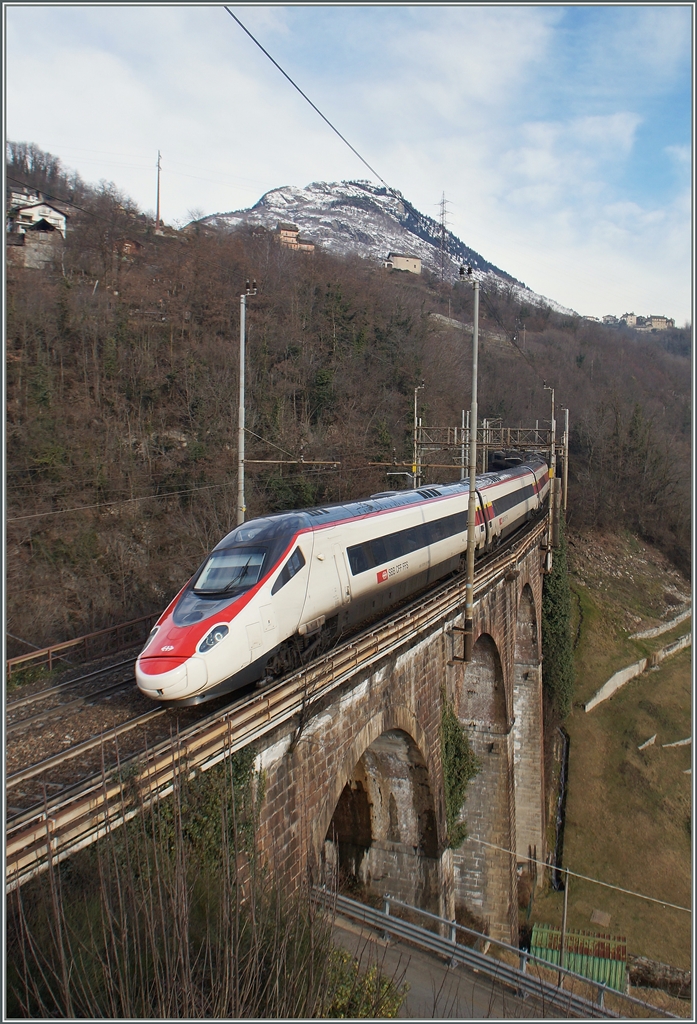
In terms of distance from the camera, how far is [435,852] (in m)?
13.7

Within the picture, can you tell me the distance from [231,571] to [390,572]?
4.65 metres

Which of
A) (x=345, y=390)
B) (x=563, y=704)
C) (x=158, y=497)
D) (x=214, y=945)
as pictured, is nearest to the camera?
(x=214, y=945)

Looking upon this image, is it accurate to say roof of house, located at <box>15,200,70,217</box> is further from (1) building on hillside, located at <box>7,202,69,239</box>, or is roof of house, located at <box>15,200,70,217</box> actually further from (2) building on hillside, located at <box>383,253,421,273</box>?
(2) building on hillside, located at <box>383,253,421,273</box>

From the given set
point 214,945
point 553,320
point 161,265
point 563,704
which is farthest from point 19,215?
point 553,320

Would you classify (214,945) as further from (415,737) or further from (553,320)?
(553,320)

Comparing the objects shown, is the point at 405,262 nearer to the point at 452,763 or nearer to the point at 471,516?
the point at 471,516

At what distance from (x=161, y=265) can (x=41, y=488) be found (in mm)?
21167

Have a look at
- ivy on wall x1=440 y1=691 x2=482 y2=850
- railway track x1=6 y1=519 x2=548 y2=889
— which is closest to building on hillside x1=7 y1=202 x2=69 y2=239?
ivy on wall x1=440 y1=691 x2=482 y2=850

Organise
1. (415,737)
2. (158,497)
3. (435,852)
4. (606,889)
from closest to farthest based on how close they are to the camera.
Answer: (415,737), (435,852), (606,889), (158,497)

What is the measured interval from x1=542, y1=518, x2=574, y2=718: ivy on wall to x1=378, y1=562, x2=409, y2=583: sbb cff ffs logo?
22081 mm

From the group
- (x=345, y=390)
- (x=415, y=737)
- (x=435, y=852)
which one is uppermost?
(x=345, y=390)

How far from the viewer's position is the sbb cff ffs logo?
41.6 ft

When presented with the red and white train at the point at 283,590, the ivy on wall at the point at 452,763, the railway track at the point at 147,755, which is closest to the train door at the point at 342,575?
the red and white train at the point at 283,590

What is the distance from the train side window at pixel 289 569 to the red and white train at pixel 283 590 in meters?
0.02
